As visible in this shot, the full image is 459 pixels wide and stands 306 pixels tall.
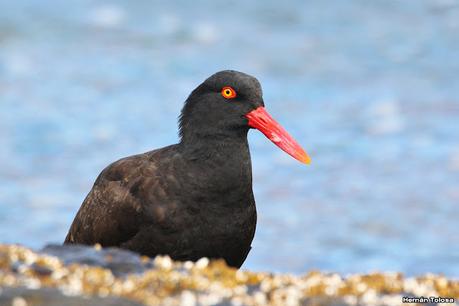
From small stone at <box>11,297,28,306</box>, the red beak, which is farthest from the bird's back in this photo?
small stone at <box>11,297,28,306</box>

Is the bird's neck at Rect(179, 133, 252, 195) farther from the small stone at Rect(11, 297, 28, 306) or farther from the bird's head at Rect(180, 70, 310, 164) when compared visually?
the small stone at Rect(11, 297, 28, 306)

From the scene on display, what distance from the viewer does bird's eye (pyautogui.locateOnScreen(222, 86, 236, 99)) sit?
874 cm

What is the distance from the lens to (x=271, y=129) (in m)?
8.80

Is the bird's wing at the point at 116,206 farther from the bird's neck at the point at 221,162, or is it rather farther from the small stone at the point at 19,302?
the small stone at the point at 19,302

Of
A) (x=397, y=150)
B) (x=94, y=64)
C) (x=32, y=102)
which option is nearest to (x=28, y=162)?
(x=32, y=102)

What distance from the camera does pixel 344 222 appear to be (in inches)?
691

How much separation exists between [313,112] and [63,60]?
561 cm

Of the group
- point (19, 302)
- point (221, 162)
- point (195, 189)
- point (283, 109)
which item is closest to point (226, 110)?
point (221, 162)

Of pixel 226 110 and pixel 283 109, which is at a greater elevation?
pixel 283 109

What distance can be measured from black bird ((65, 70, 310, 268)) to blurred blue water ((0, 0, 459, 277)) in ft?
24.3

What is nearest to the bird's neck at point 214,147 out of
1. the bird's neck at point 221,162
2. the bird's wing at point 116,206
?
the bird's neck at point 221,162

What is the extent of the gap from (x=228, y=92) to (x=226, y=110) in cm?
14

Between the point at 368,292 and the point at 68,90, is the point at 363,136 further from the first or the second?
the point at 368,292

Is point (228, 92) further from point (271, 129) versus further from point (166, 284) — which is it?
point (166, 284)
